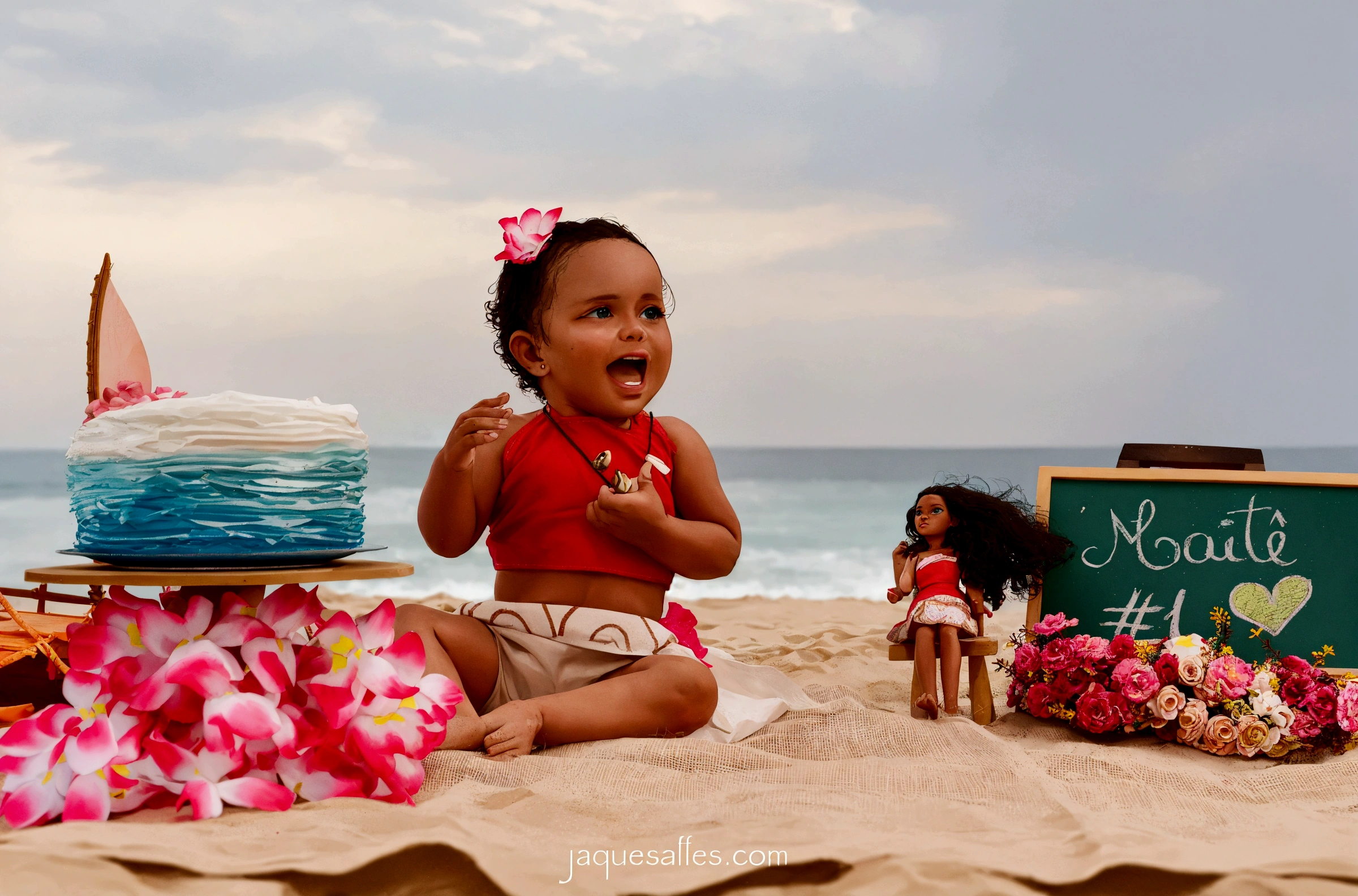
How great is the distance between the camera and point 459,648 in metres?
2.66

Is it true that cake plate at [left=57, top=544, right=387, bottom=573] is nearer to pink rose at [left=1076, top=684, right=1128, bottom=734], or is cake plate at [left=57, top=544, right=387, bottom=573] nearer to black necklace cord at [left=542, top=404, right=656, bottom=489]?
black necklace cord at [left=542, top=404, right=656, bottom=489]

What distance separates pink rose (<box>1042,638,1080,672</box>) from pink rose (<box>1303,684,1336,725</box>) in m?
0.54

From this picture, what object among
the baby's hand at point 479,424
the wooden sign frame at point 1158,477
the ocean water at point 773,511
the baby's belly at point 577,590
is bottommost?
the ocean water at point 773,511

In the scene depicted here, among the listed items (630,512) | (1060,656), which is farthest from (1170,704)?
(630,512)

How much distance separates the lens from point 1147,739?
2738 millimetres

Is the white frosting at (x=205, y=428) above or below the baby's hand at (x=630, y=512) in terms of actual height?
above

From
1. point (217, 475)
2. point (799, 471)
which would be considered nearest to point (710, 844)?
point (217, 475)

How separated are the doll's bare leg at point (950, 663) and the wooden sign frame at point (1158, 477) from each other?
1.07ft

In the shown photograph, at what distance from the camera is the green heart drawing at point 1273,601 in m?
2.93

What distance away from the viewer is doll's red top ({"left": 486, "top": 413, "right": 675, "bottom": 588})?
2783 mm

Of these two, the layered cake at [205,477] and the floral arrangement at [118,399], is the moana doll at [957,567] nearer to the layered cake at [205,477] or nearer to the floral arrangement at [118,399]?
the layered cake at [205,477]

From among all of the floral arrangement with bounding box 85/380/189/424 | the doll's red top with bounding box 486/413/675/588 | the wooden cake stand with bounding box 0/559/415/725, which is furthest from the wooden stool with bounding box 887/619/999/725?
the floral arrangement with bounding box 85/380/189/424

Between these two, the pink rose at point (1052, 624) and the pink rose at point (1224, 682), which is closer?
the pink rose at point (1224, 682)

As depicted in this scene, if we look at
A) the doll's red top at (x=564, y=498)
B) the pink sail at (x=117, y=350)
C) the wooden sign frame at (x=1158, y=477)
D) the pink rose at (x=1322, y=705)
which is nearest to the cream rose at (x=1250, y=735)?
the pink rose at (x=1322, y=705)
